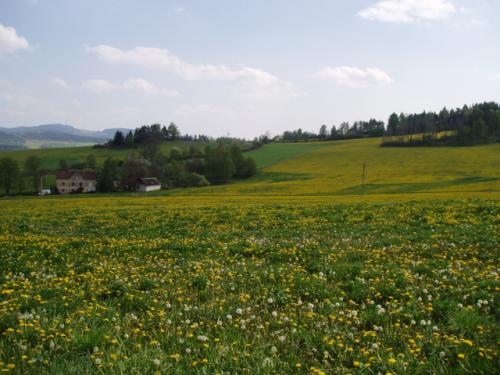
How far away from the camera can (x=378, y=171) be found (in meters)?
85.2

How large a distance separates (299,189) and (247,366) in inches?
2429

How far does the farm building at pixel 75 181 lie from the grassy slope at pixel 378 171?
2002 inches

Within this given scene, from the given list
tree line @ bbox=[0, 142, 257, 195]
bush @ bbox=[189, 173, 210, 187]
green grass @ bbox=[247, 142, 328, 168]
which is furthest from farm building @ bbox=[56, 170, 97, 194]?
green grass @ bbox=[247, 142, 328, 168]

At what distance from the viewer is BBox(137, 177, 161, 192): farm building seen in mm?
100125

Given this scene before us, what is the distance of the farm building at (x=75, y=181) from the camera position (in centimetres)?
11181

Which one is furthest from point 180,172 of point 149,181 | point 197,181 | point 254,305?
point 254,305

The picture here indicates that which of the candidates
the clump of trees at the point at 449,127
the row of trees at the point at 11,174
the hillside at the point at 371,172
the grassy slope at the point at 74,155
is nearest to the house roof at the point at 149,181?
the hillside at the point at 371,172

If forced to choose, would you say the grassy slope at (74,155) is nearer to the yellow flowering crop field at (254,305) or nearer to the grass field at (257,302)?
the grass field at (257,302)

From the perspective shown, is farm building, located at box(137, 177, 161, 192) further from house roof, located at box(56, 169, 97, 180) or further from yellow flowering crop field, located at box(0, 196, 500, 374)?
yellow flowering crop field, located at box(0, 196, 500, 374)

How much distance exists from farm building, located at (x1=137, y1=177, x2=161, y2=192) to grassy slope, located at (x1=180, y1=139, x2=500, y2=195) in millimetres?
24595

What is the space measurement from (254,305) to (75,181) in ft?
398

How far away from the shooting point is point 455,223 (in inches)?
648

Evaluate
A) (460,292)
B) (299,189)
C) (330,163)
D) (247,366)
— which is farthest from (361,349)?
(330,163)

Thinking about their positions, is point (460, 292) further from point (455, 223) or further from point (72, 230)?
point (72, 230)
